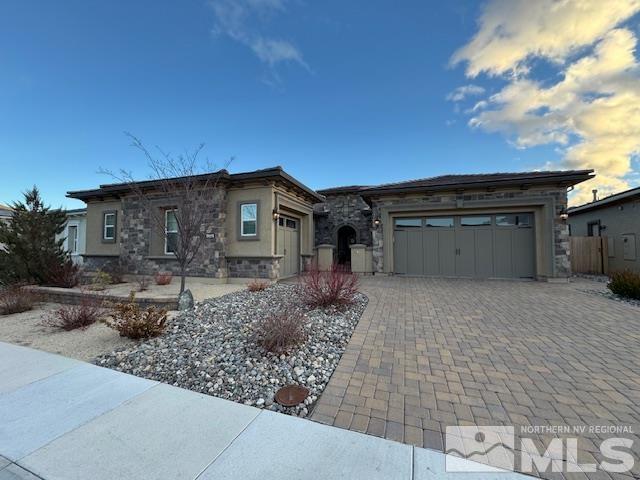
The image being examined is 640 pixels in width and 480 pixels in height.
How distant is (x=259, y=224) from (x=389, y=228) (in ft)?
18.9

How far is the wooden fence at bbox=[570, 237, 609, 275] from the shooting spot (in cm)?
1238

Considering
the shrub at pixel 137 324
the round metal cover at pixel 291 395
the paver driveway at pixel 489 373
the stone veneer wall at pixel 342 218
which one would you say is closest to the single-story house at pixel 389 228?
the stone veneer wall at pixel 342 218

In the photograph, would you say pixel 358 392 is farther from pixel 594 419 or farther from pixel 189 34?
pixel 189 34

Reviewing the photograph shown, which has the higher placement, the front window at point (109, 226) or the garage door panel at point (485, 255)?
the front window at point (109, 226)

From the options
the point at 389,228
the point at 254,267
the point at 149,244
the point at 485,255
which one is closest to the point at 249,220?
the point at 254,267

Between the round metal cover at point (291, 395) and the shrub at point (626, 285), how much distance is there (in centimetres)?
919

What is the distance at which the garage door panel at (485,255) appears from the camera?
10.8 meters

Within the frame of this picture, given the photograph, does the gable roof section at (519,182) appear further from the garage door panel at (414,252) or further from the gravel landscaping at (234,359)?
the gravel landscaping at (234,359)

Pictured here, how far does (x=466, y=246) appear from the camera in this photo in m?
11.0

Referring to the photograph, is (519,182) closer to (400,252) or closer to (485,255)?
(485,255)

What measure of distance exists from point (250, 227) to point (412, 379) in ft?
26.0

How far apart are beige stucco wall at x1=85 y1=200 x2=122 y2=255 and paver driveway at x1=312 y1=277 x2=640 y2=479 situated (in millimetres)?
12242

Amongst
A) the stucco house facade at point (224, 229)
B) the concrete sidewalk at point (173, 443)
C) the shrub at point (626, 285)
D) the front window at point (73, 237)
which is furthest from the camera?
the front window at point (73, 237)

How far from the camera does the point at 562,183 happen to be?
9828 millimetres
